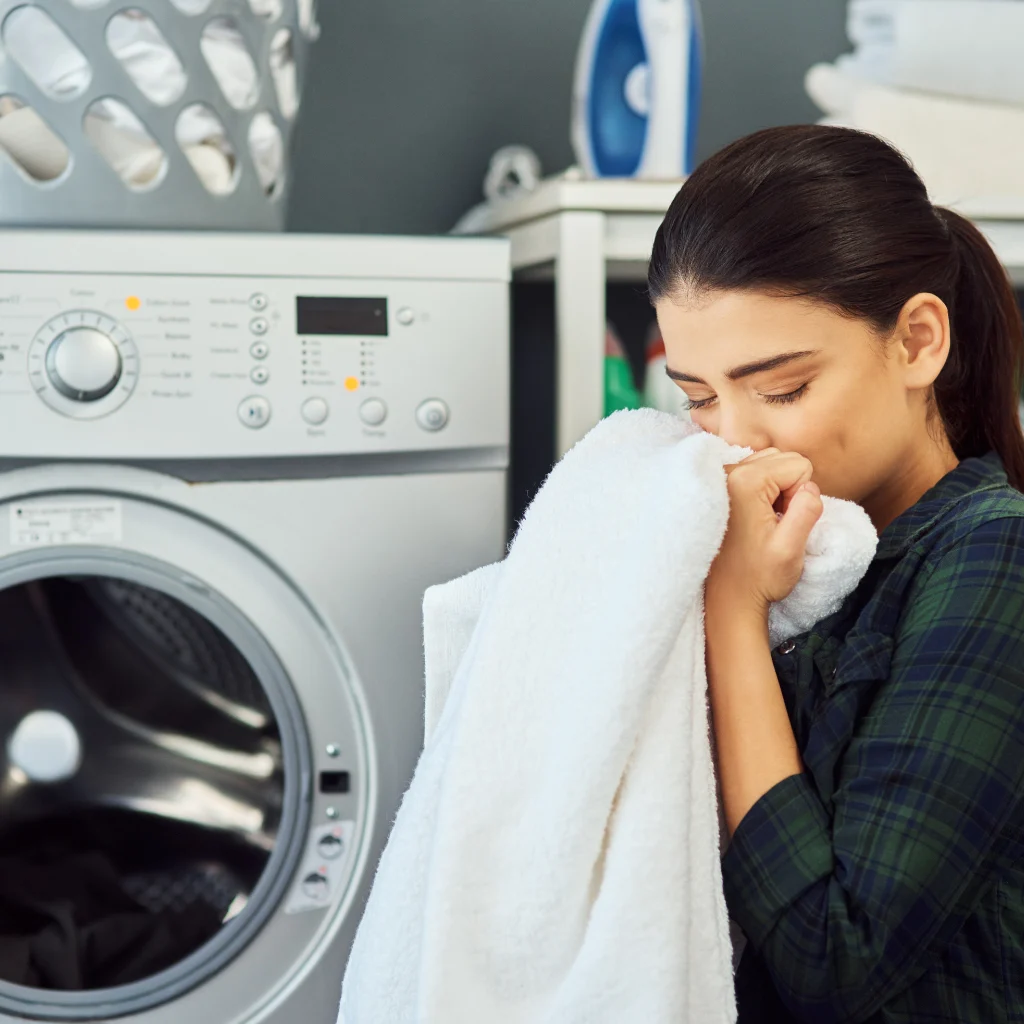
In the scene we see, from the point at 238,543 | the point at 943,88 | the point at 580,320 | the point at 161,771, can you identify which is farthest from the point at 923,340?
the point at 161,771

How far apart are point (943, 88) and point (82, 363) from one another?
107 centimetres

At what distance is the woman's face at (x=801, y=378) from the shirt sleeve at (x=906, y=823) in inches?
4.7

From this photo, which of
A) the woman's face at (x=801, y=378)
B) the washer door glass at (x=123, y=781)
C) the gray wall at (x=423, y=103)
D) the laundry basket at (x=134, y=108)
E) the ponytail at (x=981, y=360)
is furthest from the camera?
the gray wall at (x=423, y=103)

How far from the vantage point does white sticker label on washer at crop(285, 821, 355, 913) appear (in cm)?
114

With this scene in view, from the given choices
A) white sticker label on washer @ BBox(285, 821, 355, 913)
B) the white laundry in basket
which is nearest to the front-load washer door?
white sticker label on washer @ BBox(285, 821, 355, 913)

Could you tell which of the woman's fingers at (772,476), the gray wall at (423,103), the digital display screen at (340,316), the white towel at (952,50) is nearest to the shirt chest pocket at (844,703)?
the woman's fingers at (772,476)

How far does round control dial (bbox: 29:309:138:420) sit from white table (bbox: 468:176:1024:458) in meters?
0.41

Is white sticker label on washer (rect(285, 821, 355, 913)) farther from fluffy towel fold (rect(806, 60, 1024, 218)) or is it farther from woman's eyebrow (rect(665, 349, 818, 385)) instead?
fluffy towel fold (rect(806, 60, 1024, 218))

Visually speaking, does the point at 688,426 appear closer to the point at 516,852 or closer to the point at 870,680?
the point at 870,680

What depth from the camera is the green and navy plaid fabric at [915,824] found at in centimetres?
71

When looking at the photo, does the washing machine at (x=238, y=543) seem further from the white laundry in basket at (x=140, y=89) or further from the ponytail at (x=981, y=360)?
the ponytail at (x=981, y=360)

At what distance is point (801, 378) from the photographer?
32.1 inches

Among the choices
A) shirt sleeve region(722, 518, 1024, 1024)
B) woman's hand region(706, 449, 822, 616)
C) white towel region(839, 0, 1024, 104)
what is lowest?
shirt sleeve region(722, 518, 1024, 1024)

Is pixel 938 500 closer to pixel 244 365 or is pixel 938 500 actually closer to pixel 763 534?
pixel 763 534
